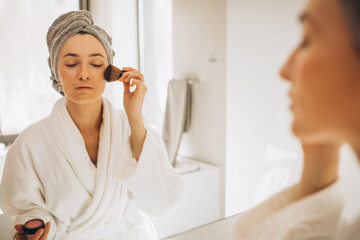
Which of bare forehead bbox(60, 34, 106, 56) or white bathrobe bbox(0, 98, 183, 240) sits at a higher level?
bare forehead bbox(60, 34, 106, 56)

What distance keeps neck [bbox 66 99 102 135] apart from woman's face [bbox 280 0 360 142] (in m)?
0.54

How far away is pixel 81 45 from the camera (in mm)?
584

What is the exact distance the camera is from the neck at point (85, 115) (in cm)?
67

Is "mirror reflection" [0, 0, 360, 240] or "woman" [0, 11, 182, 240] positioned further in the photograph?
"woman" [0, 11, 182, 240]

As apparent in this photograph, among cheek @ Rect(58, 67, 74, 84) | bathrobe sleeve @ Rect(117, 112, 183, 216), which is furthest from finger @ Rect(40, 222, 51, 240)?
cheek @ Rect(58, 67, 74, 84)

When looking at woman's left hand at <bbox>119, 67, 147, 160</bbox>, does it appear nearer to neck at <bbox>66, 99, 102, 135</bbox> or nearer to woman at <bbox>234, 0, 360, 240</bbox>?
neck at <bbox>66, 99, 102, 135</bbox>

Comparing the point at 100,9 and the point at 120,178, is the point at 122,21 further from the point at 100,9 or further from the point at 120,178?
the point at 120,178

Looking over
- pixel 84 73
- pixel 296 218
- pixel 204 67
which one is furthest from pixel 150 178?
pixel 204 67

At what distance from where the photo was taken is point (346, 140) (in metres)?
0.21

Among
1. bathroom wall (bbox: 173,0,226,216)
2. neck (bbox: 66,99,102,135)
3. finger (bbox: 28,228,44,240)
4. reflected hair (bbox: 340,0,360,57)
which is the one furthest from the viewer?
bathroom wall (bbox: 173,0,226,216)

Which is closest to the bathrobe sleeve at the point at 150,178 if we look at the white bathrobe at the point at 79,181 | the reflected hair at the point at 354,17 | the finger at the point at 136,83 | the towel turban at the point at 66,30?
the white bathrobe at the point at 79,181

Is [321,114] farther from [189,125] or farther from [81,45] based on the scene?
[189,125]

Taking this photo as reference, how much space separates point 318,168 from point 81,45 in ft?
1.62

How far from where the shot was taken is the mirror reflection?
0.22 metres
